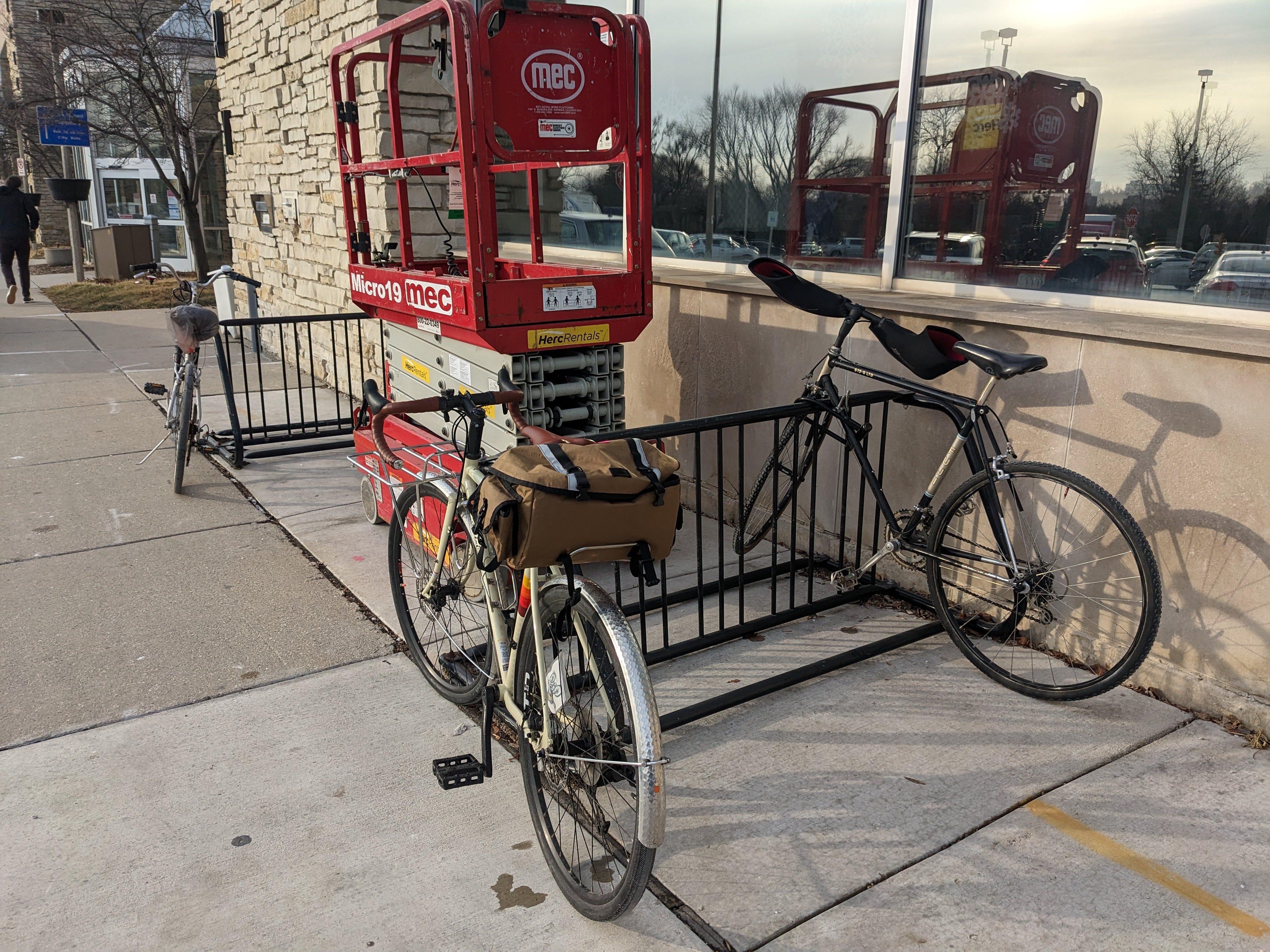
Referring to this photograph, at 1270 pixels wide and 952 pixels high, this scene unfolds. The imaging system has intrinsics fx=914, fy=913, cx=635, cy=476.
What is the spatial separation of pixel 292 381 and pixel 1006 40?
729 cm

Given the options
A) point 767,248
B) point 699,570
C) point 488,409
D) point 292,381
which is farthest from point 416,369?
point 292,381

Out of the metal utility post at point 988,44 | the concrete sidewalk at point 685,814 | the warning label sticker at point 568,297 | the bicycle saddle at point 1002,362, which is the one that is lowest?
the concrete sidewalk at point 685,814

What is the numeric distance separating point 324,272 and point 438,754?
20.4 feet

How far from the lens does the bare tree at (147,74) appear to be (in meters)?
13.5

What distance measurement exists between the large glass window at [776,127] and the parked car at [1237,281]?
157cm

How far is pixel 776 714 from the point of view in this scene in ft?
10.6

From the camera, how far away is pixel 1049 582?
10.5ft

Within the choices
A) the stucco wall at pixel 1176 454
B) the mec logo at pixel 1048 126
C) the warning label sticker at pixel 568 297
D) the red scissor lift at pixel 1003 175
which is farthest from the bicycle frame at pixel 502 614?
the mec logo at pixel 1048 126

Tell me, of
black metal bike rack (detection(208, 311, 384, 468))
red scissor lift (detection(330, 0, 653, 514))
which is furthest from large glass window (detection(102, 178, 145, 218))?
red scissor lift (detection(330, 0, 653, 514))

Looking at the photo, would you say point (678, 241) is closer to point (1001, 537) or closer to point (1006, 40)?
point (1006, 40)

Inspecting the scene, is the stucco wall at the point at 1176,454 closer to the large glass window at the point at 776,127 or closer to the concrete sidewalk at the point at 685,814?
the concrete sidewalk at the point at 685,814

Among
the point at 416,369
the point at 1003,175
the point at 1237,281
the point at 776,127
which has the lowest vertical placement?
the point at 416,369

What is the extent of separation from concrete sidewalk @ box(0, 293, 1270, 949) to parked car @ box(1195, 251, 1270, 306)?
1493mm

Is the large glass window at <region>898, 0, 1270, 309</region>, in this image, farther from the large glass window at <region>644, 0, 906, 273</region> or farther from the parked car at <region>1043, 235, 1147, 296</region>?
the large glass window at <region>644, 0, 906, 273</region>
